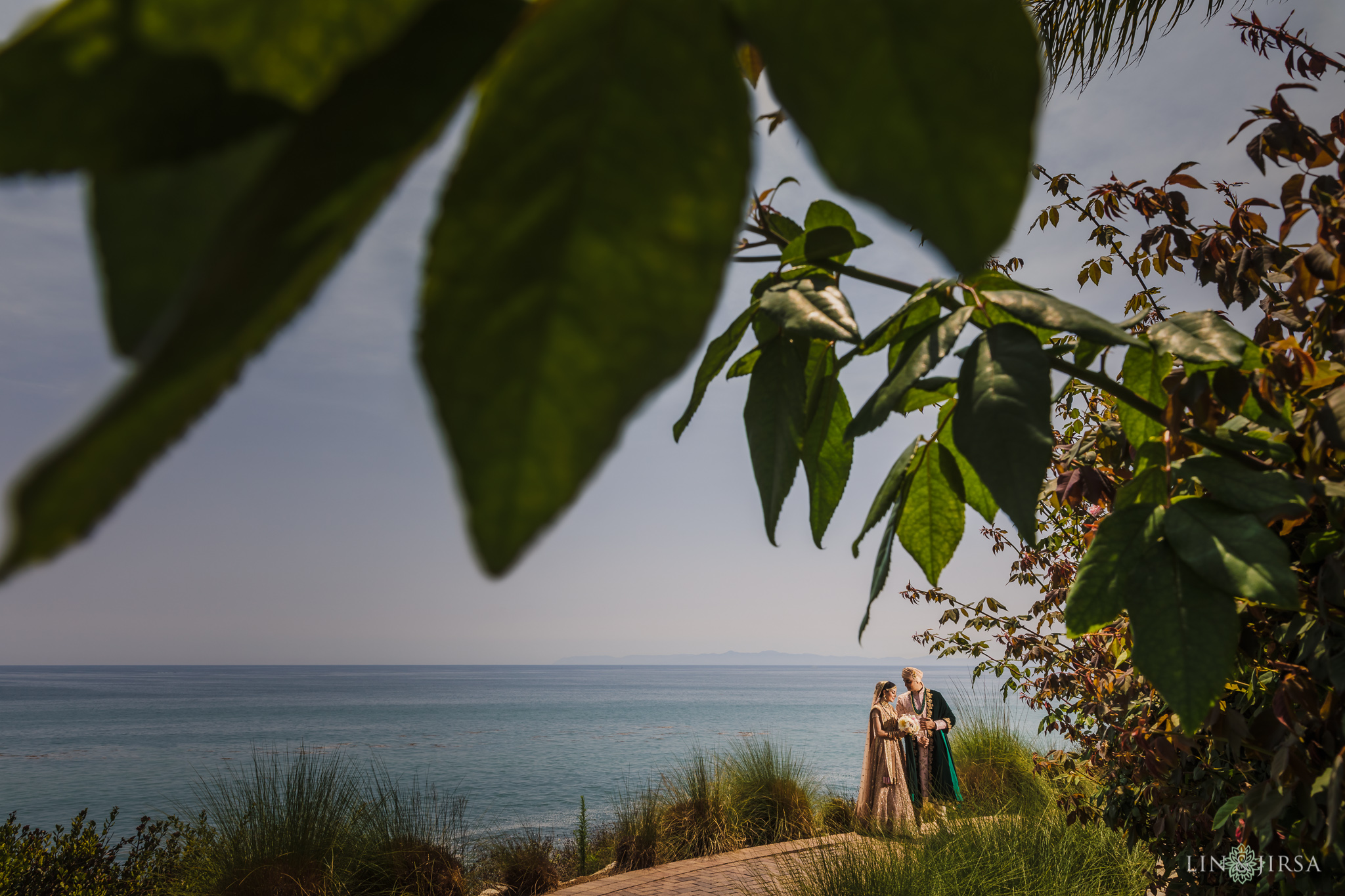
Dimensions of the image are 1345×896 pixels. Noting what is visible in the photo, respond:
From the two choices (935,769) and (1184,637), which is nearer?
(1184,637)

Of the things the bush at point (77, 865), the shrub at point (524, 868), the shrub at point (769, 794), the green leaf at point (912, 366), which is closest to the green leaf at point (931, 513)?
the green leaf at point (912, 366)

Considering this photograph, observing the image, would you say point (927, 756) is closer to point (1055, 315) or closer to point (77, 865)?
point (77, 865)

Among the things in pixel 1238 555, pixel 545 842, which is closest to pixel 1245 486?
pixel 1238 555

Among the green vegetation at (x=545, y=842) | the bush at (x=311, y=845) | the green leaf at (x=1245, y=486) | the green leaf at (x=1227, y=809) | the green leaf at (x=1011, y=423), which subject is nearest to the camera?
the green leaf at (x=1011, y=423)

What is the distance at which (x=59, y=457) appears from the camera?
0.05 metres

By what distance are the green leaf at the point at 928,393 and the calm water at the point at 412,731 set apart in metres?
6.90

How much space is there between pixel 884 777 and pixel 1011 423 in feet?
22.4

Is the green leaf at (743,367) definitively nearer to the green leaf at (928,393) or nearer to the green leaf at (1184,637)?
the green leaf at (928,393)

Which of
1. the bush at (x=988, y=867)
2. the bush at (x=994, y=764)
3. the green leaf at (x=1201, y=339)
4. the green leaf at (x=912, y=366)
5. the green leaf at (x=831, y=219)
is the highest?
the green leaf at (x=831, y=219)

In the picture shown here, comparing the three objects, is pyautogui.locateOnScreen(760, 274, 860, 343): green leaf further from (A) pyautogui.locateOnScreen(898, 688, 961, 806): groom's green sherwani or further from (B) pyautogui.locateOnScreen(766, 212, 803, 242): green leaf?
(A) pyautogui.locateOnScreen(898, 688, 961, 806): groom's green sherwani

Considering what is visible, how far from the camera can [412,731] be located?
771 inches

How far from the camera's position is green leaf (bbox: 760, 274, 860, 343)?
0.93 feet

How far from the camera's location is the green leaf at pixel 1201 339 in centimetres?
38

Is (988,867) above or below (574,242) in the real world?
below
